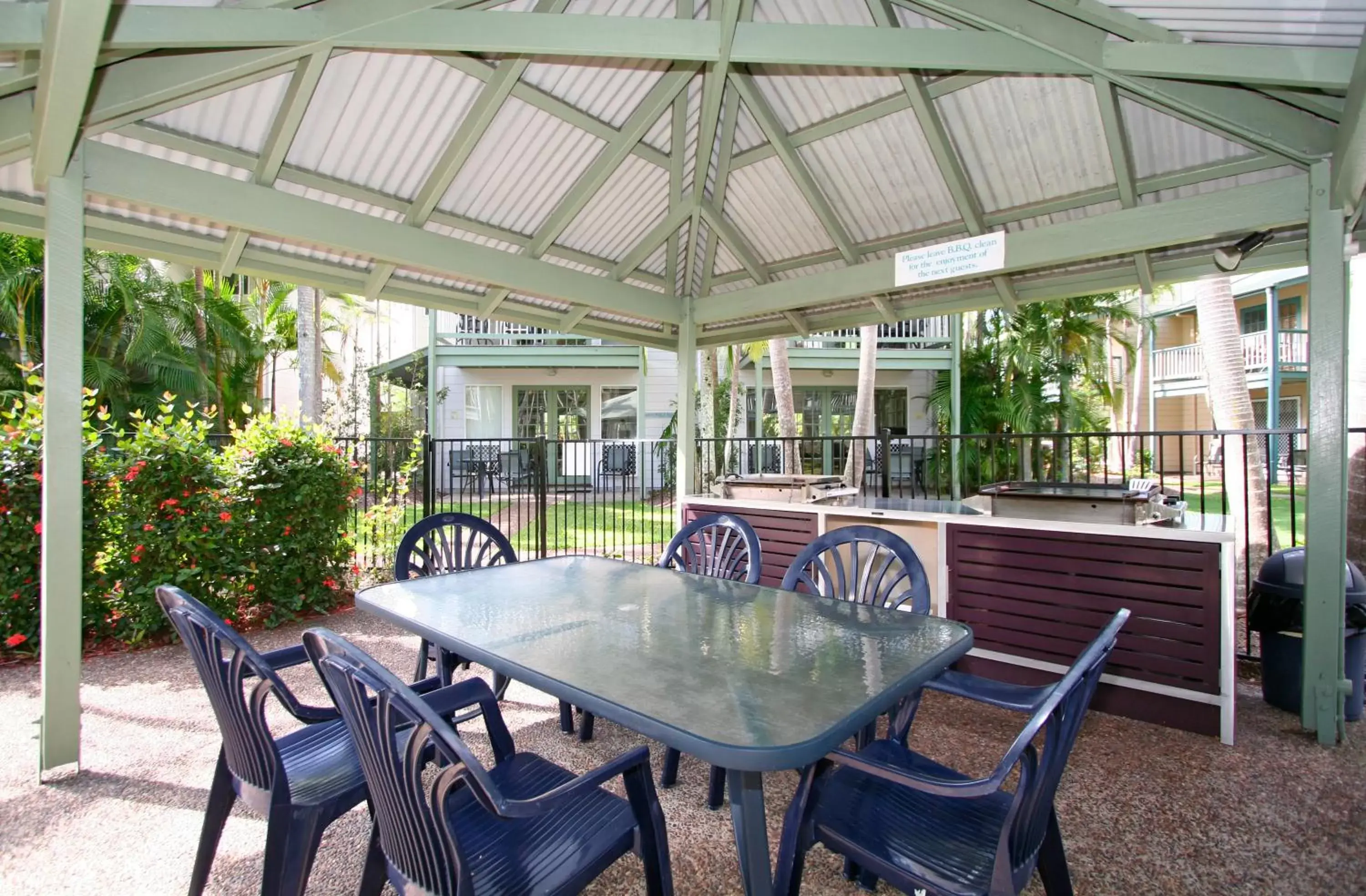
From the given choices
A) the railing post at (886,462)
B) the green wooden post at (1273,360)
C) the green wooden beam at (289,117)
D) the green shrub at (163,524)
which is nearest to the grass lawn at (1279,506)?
the green wooden post at (1273,360)

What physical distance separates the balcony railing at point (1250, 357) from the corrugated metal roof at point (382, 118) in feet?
46.7

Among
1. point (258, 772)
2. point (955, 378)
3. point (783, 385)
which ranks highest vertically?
point (955, 378)

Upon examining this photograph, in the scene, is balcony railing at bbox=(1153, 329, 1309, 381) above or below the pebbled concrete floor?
above

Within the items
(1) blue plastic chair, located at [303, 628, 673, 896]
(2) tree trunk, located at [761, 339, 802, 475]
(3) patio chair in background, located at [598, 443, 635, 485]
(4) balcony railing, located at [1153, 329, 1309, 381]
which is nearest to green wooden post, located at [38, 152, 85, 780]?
(1) blue plastic chair, located at [303, 628, 673, 896]

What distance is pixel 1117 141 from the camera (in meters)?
3.46

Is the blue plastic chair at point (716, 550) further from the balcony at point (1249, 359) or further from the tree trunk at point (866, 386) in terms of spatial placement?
the balcony at point (1249, 359)

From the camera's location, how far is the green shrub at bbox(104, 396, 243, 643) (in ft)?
14.8

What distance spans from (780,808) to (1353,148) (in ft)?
11.6

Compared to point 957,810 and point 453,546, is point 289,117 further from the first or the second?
point 957,810

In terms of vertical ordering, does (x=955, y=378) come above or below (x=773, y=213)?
below

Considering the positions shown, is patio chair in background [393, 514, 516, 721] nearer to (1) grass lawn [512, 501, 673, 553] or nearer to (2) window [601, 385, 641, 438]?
(1) grass lawn [512, 501, 673, 553]

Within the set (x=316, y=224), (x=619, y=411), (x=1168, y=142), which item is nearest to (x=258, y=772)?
(x=316, y=224)

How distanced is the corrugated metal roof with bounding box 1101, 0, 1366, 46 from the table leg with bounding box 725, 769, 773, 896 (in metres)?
3.51

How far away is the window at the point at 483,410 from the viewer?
1516 cm
